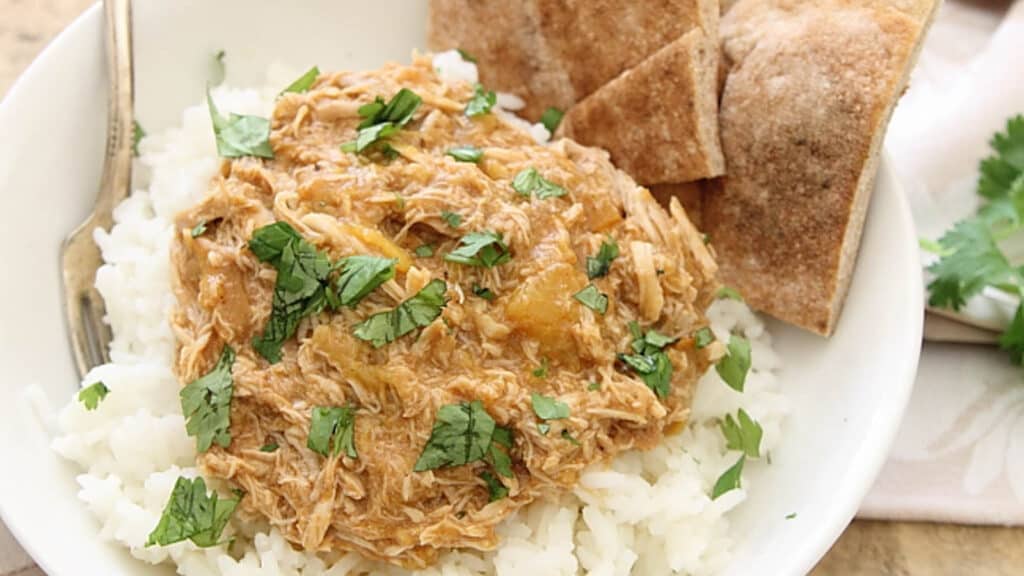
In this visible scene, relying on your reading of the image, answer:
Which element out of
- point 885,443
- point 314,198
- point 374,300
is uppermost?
point 314,198

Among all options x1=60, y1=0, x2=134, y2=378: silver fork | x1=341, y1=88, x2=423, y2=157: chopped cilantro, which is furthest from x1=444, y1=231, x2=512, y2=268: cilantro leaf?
x1=60, y1=0, x2=134, y2=378: silver fork

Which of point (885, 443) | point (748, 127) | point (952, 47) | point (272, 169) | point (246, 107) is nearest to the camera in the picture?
point (885, 443)

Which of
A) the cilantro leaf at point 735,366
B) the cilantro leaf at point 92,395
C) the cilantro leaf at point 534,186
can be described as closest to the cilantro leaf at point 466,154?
the cilantro leaf at point 534,186

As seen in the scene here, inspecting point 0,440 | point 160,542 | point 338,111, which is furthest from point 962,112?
point 0,440

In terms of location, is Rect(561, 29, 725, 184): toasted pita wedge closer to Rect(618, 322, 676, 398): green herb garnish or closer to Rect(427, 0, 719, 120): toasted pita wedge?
Rect(427, 0, 719, 120): toasted pita wedge

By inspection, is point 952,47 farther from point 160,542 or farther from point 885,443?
point 160,542

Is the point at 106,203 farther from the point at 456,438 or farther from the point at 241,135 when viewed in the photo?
the point at 456,438

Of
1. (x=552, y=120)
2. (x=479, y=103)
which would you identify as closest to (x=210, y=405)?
(x=479, y=103)
